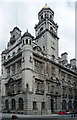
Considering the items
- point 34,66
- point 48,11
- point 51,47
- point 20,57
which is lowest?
point 34,66

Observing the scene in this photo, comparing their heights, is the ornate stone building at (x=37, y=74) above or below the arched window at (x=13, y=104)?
above

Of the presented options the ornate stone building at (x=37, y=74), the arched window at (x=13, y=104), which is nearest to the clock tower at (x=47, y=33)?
Answer: the ornate stone building at (x=37, y=74)

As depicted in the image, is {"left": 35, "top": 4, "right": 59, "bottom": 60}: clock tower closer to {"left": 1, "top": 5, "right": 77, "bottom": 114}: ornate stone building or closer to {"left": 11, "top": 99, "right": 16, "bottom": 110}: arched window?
{"left": 1, "top": 5, "right": 77, "bottom": 114}: ornate stone building

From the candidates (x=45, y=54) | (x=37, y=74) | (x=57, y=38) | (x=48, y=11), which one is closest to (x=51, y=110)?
(x=37, y=74)

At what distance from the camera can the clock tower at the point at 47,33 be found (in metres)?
43.7

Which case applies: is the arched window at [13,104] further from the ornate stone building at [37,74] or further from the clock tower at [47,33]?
the clock tower at [47,33]

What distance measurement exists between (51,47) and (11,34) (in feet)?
43.2

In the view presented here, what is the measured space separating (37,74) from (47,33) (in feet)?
44.7

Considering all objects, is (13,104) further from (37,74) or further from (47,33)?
(47,33)

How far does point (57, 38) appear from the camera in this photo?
1923 inches

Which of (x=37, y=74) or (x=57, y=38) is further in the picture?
(x=57, y=38)

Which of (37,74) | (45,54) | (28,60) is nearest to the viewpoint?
(28,60)

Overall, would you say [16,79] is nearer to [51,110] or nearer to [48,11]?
[51,110]

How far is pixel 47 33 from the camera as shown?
44125mm
